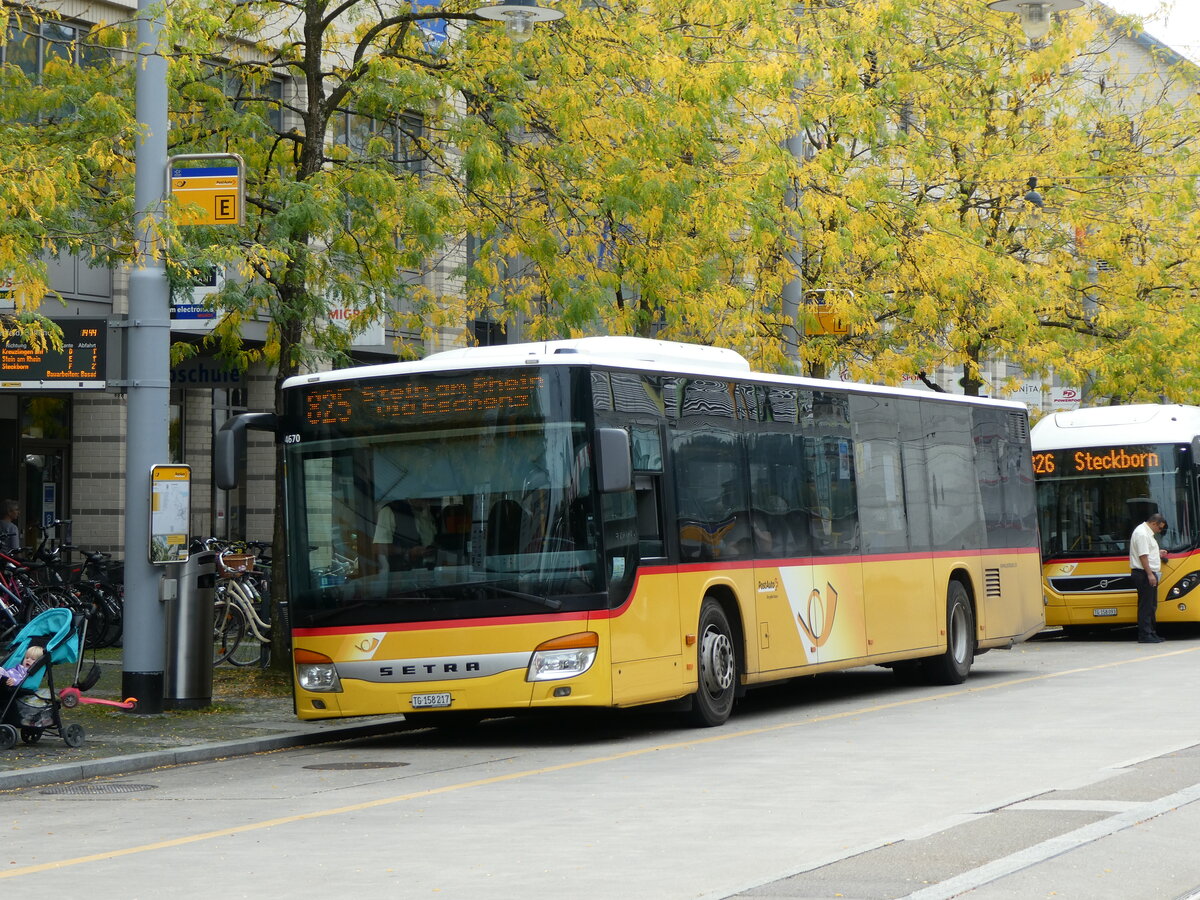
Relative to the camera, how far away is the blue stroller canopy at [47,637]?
44.6ft

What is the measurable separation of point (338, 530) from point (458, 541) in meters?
1.00

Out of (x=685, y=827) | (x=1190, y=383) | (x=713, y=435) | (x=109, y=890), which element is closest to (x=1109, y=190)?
(x=1190, y=383)

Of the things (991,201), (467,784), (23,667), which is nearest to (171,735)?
(23,667)

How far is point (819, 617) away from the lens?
56.2 ft

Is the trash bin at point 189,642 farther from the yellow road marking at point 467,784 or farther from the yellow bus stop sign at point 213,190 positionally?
the yellow road marking at point 467,784

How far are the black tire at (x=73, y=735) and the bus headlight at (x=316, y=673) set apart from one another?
5.31 ft

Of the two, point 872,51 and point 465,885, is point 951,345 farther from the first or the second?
point 465,885

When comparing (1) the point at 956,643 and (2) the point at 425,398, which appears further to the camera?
(1) the point at 956,643

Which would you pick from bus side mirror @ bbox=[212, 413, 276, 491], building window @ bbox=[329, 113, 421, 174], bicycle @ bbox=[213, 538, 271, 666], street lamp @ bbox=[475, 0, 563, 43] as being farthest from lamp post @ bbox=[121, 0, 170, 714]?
bicycle @ bbox=[213, 538, 271, 666]

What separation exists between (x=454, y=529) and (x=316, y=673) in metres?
1.60

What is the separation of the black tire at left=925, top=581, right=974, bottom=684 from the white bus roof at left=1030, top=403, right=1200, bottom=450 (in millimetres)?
6941

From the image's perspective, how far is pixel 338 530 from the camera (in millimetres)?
14258

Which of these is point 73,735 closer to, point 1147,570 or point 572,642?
point 572,642

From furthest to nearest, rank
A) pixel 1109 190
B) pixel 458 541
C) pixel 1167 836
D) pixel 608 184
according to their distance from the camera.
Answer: pixel 1109 190
pixel 608 184
pixel 458 541
pixel 1167 836
